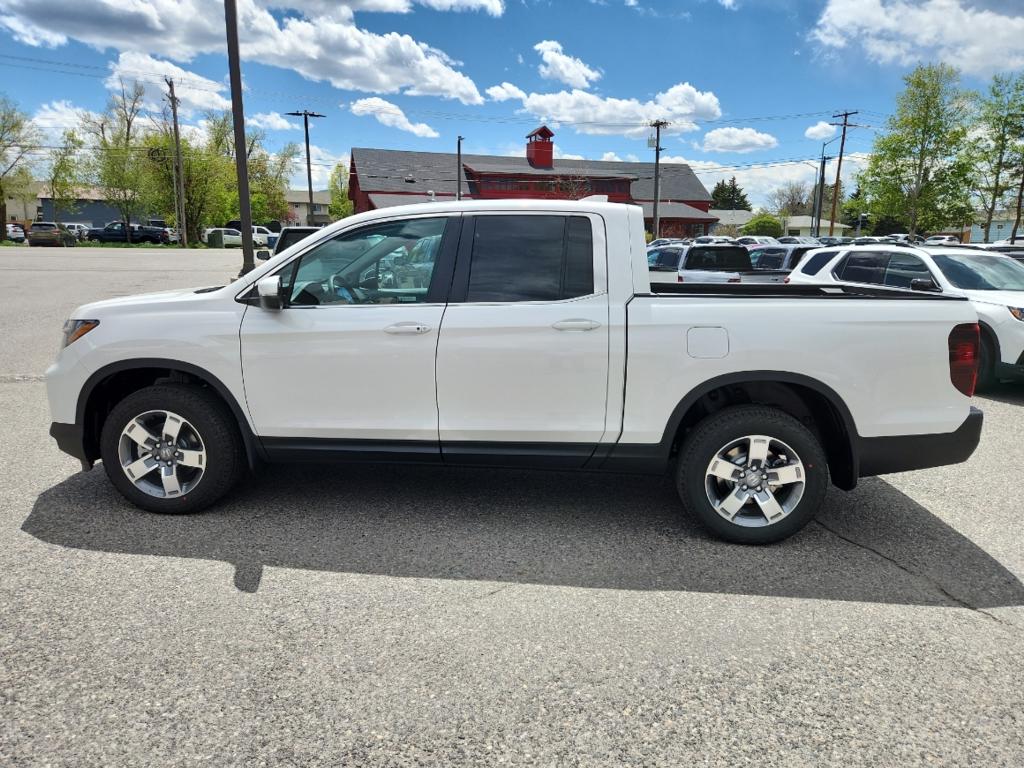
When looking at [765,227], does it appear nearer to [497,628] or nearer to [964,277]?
[964,277]

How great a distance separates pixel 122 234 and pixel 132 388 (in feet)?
194

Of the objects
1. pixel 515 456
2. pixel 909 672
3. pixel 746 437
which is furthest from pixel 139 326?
pixel 909 672

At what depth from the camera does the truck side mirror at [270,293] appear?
403 centimetres

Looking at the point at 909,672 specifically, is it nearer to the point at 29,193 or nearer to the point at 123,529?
the point at 123,529

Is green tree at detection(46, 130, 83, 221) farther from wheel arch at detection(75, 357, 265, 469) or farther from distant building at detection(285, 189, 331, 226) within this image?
wheel arch at detection(75, 357, 265, 469)

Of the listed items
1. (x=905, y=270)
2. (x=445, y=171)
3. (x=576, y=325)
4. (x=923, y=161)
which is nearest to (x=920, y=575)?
(x=576, y=325)

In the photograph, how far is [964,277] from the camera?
903 cm

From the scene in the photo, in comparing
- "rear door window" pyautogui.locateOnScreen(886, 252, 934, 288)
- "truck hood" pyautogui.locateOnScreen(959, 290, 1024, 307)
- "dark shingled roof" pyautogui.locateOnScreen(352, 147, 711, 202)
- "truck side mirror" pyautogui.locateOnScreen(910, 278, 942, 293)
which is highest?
"dark shingled roof" pyautogui.locateOnScreen(352, 147, 711, 202)

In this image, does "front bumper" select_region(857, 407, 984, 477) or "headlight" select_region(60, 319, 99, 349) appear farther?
"headlight" select_region(60, 319, 99, 349)

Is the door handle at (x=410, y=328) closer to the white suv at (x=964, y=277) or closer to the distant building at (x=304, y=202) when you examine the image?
the white suv at (x=964, y=277)

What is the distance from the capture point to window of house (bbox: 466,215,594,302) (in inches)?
160

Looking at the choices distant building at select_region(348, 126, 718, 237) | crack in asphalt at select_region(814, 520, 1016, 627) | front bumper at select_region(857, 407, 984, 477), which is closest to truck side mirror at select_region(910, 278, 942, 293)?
front bumper at select_region(857, 407, 984, 477)

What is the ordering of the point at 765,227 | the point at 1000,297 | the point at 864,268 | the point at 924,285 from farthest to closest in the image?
the point at 765,227 → the point at 864,268 → the point at 924,285 → the point at 1000,297

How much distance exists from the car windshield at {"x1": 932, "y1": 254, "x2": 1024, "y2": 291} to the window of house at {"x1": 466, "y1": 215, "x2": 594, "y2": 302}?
275 inches
